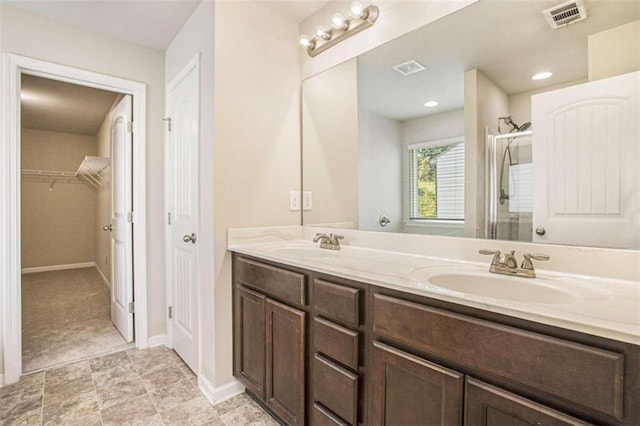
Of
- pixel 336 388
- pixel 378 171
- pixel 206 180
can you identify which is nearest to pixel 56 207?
pixel 206 180

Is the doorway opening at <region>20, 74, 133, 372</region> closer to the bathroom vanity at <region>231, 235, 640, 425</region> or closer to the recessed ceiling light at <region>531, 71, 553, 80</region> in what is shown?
the bathroom vanity at <region>231, 235, 640, 425</region>

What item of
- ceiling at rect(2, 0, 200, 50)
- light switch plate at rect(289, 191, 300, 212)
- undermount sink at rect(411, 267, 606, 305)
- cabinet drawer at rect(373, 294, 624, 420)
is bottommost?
cabinet drawer at rect(373, 294, 624, 420)

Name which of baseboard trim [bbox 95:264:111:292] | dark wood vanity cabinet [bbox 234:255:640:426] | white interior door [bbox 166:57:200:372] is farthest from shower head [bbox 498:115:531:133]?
baseboard trim [bbox 95:264:111:292]

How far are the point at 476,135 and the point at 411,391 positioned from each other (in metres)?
1.10

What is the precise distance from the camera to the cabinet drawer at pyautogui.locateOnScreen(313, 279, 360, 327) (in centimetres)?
115

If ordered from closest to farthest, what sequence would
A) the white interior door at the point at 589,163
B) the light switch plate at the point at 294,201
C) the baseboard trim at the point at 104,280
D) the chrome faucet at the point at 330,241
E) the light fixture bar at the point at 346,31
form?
the white interior door at the point at 589,163, the light fixture bar at the point at 346,31, the chrome faucet at the point at 330,241, the light switch plate at the point at 294,201, the baseboard trim at the point at 104,280

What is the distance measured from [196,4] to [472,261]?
2198 millimetres

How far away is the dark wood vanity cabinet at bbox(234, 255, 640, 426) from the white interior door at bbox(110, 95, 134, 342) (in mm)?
1445

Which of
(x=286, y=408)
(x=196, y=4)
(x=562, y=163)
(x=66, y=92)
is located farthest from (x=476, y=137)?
(x=66, y=92)

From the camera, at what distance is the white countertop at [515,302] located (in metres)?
0.69

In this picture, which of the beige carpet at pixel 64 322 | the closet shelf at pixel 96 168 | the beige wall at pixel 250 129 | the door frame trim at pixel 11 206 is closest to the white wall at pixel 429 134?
the beige wall at pixel 250 129

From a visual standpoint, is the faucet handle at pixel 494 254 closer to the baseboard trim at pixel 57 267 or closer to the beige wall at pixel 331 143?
the beige wall at pixel 331 143

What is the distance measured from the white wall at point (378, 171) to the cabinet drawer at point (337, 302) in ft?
2.04

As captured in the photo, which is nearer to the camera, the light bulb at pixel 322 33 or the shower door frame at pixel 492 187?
the shower door frame at pixel 492 187
